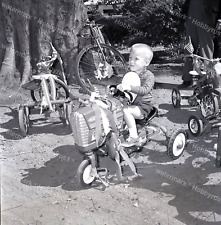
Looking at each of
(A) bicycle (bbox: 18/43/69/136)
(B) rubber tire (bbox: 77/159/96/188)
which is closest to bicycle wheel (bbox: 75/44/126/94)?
(A) bicycle (bbox: 18/43/69/136)

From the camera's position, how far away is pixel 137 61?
4355 mm

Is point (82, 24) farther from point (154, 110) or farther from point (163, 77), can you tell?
point (154, 110)

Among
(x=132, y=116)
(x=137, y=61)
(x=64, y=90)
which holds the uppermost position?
(x=137, y=61)

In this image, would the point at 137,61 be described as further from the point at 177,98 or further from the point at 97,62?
the point at 97,62

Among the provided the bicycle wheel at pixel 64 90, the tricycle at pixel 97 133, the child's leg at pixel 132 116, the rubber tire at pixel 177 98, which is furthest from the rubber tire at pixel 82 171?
the rubber tire at pixel 177 98

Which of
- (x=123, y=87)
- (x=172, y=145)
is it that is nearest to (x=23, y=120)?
(x=123, y=87)

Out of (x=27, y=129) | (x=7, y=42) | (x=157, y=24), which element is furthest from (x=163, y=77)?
(x=27, y=129)

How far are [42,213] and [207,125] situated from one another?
8.20 ft

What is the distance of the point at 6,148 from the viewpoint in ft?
17.4

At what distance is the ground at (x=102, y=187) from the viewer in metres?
3.68

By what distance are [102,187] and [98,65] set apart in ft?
12.1

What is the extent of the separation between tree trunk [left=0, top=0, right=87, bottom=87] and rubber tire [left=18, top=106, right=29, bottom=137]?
161 cm

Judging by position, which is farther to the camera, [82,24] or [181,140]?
[82,24]

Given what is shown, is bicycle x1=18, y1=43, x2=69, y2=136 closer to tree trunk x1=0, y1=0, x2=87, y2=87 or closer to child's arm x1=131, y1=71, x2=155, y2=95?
tree trunk x1=0, y1=0, x2=87, y2=87
